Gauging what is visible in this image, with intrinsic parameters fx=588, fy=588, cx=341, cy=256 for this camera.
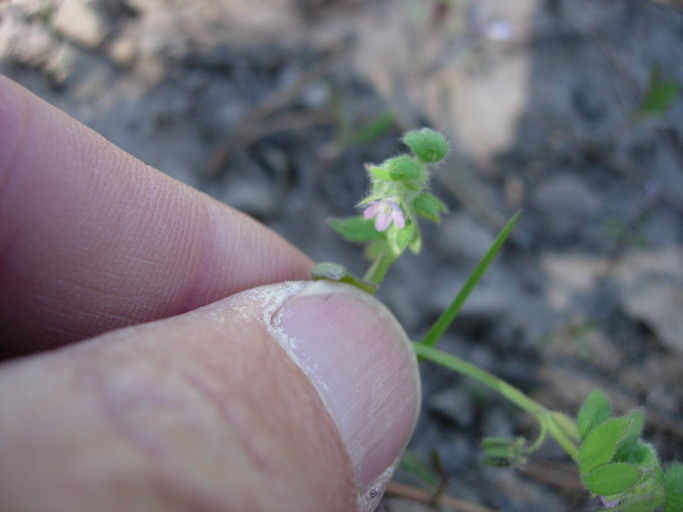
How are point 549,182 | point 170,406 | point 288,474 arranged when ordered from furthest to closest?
1. point 549,182
2. point 288,474
3. point 170,406

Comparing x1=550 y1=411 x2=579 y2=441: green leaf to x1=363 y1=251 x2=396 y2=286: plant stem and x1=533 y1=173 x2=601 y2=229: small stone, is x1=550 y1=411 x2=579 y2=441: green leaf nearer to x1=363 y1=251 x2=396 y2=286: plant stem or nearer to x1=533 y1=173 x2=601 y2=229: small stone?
x1=363 y1=251 x2=396 y2=286: plant stem

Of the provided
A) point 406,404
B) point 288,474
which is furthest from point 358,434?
point 288,474

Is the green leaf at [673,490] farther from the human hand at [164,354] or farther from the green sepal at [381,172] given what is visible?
the green sepal at [381,172]

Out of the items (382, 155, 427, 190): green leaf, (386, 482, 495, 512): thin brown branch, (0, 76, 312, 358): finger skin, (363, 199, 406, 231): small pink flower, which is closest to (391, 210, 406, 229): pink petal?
(363, 199, 406, 231): small pink flower

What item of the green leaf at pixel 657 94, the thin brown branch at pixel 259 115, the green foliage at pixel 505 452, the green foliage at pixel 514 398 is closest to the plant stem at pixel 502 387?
the green foliage at pixel 514 398

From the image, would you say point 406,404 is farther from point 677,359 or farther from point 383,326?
point 677,359

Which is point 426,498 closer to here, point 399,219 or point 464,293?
point 464,293
